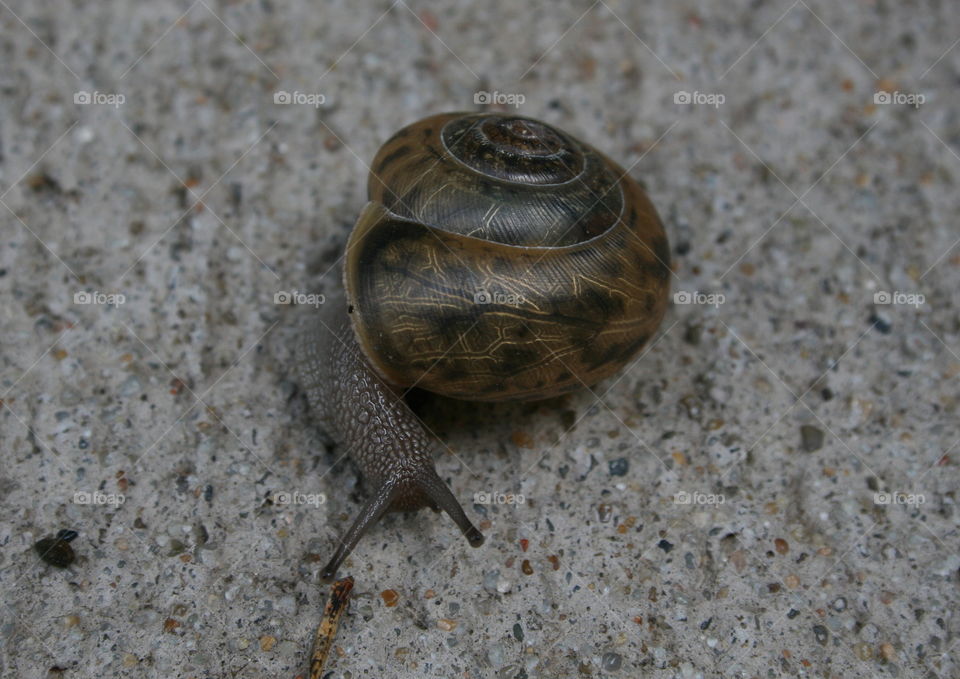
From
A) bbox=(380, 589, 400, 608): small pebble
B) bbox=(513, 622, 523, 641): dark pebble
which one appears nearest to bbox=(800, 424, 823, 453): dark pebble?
bbox=(513, 622, 523, 641): dark pebble

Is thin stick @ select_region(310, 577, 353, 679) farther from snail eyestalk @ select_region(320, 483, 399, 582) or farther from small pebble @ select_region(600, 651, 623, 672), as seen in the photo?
small pebble @ select_region(600, 651, 623, 672)

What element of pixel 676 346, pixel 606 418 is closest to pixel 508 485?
pixel 606 418

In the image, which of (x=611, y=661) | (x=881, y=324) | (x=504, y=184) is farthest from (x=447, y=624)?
(x=881, y=324)

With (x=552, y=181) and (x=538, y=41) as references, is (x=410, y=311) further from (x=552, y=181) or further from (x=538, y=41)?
(x=538, y=41)

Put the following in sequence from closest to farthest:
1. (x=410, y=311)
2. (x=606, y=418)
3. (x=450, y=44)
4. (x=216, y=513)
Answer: (x=410, y=311) → (x=216, y=513) → (x=606, y=418) → (x=450, y=44)

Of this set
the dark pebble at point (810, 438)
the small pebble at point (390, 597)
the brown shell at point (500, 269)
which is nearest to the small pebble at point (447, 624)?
the small pebble at point (390, 597)

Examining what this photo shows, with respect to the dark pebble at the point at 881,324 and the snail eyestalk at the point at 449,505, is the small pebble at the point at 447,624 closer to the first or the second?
the snail eyestalk at the point at 449,505
